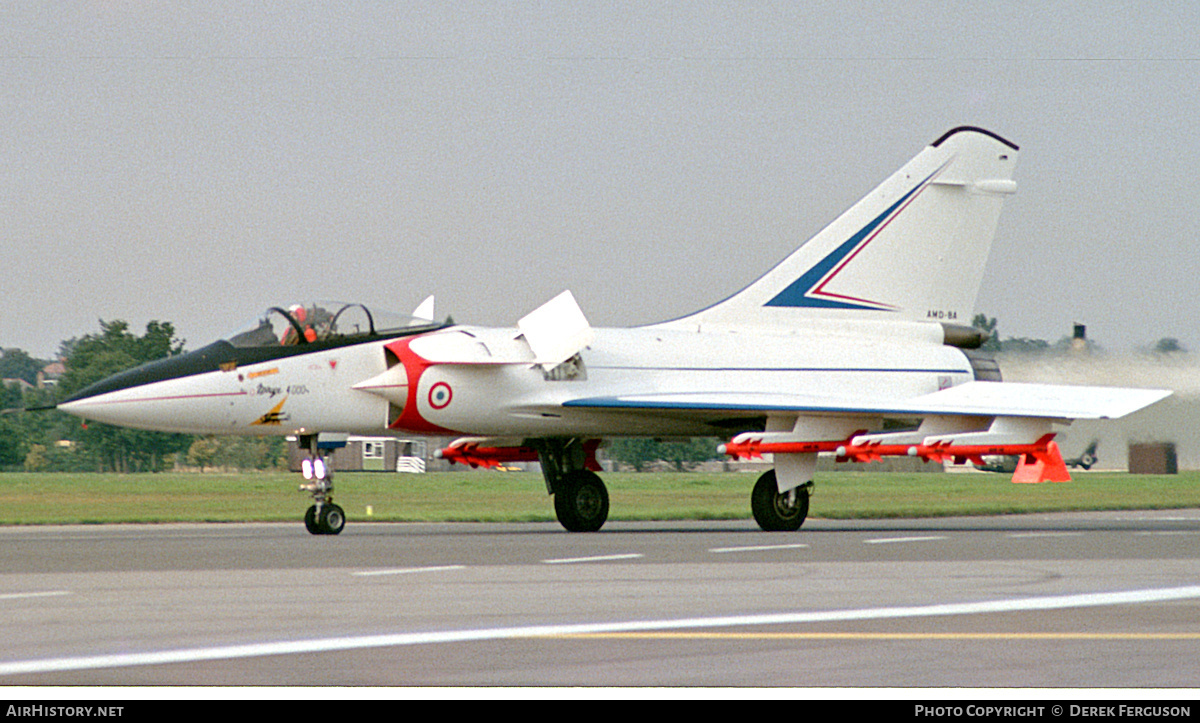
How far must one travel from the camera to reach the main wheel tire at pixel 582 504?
1884 centimetres

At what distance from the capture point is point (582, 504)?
62.0 ft

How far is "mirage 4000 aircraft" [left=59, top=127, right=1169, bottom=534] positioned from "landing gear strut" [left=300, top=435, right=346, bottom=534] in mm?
26

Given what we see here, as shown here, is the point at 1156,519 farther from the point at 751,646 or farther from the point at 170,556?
the point at 751,646

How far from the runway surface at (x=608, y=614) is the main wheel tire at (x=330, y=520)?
1.86m

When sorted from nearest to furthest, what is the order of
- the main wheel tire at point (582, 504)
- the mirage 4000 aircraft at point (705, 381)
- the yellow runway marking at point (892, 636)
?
1. the yellow runway marking at point (892, 636)
2. the mirage 4000 aircraft at point (705, 381)
3. the main wheel tire at point (582, 504)

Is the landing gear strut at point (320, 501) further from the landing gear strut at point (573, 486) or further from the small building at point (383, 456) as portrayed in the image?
the small building at point (383, 456)

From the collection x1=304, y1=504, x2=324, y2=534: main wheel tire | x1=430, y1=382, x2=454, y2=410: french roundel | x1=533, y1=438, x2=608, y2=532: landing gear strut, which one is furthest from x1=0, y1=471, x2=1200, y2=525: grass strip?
x1=304, y1=504, x2=324, y2=534: main wheel tire

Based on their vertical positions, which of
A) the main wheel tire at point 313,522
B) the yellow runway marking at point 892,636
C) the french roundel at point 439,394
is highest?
the french roundel at point 439,394

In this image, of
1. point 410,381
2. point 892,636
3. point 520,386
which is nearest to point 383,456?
point 520,386

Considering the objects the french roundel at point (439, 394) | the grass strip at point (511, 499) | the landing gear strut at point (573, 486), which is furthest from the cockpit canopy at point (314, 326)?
the grass strip at point (511, 499)

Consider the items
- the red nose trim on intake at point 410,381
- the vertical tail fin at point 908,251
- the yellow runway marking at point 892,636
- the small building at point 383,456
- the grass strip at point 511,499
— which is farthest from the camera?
the small building at point 383,456

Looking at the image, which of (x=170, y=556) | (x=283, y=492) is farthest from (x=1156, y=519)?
(x=283, y=492)

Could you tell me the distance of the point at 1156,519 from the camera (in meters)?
21.7
